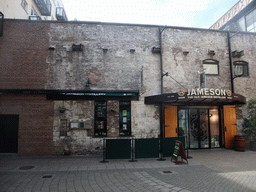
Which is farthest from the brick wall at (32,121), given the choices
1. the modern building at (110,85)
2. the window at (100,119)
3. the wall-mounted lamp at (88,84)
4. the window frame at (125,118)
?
the window frame at (125,118)

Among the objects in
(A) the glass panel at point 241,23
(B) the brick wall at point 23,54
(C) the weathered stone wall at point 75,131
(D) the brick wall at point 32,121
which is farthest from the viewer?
(A) the glass panel at point 241,23

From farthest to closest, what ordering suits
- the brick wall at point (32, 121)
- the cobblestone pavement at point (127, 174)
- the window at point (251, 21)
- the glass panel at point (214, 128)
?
1. the window at point (251, 21)
2. the glass panel at point (214, 128)
3. the brick wall at point (32, 121)
4. the cobblestone pavement at point (127, 174)

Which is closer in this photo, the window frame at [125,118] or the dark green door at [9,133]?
the dark green door at [9,133]

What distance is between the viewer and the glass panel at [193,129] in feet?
36.4

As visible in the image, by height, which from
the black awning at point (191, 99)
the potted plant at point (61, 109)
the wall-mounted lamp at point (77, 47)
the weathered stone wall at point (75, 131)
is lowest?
the weathered stone wall at point (75, 131)

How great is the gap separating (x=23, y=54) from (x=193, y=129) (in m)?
11.5

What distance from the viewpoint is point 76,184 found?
5.55 meters

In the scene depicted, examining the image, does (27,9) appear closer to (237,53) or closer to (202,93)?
(202,93)

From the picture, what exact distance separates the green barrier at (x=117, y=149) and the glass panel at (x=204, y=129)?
18.3ft

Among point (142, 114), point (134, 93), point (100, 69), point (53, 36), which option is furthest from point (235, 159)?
point (53, 36)

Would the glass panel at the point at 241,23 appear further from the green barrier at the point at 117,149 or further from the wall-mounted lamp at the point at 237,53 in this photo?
the green barrier at the point at 117,149

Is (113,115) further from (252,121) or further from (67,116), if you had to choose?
(252,121)

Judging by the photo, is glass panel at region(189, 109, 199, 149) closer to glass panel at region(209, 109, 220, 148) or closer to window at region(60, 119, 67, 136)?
glass panel at region(209, 109, 220, 148)

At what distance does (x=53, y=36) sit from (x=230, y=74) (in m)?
11.8
